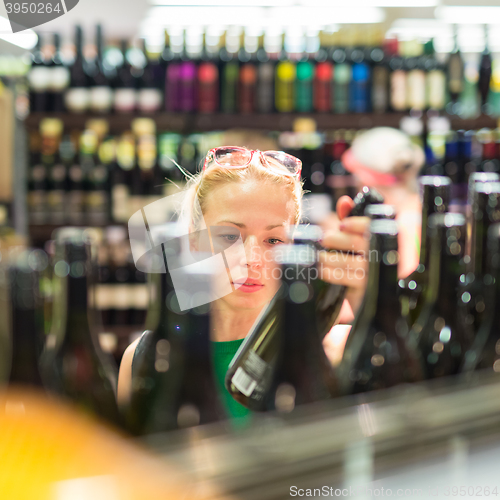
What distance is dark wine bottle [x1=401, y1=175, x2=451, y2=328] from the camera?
0.42 meters

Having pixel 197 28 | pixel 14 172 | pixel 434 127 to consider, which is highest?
pixel 197 28

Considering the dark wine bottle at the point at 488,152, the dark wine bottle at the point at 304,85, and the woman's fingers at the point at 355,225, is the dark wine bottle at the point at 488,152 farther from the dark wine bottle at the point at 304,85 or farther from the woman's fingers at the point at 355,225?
the woman's fingers at the point at 355,225

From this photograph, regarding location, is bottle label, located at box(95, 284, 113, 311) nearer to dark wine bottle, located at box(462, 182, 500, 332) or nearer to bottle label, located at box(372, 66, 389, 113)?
bottle label, located at box(372, 66, 389, 113)

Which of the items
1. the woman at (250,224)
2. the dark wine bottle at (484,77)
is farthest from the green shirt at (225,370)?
the dark wine bottle at (484,77)

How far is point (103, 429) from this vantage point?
1.19ft

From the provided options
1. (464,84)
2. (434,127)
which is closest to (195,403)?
(434,127)


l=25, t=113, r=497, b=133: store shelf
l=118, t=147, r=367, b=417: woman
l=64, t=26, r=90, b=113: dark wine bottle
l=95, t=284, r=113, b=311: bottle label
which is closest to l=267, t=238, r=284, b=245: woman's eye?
l=118, t=147, r=367, b=417: woman

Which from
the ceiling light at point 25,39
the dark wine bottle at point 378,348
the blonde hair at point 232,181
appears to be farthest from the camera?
the ceiling light at point 25,39

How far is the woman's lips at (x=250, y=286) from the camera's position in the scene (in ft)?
1.48

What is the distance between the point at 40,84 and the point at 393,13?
70.5 inches

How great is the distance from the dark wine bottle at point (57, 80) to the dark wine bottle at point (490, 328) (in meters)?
2.39

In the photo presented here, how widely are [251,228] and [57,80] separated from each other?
228cm

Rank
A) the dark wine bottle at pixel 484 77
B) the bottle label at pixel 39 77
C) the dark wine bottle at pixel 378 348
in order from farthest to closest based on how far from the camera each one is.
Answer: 1. the dark wine bottle at pixel 484 77
2. the bottle label at pixel 39 77
3. the dark wine bottle at pixel 378 348

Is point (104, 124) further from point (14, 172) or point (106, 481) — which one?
point (106, 481)
